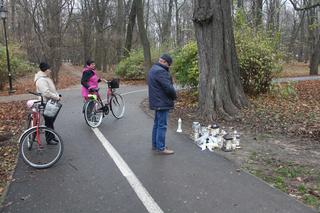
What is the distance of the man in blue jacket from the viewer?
6781mm

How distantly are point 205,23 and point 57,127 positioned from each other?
199 inches

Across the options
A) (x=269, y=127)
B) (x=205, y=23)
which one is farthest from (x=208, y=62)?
(x=269, y=127)

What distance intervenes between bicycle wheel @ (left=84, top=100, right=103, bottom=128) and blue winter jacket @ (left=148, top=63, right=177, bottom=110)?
302 centimetres

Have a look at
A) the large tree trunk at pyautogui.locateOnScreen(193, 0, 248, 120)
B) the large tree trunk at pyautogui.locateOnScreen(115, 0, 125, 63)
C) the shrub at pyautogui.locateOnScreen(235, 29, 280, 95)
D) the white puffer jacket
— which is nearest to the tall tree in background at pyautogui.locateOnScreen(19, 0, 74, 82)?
the large tree trunk at pyautogui.locateOnScreen(115, 0, 125, 63)

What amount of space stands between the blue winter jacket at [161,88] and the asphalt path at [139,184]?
98 cm

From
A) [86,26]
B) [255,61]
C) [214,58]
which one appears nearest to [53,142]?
[214,58]

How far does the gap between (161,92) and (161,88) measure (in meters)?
0.08

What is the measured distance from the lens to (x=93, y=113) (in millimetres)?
9570

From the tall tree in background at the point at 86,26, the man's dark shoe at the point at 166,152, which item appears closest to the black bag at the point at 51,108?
the man's dark shoe at the point at 166,152

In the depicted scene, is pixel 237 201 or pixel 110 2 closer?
pixel 237 201

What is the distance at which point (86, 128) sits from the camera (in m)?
9.45

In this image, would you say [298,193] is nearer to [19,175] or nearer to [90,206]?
[90,206]

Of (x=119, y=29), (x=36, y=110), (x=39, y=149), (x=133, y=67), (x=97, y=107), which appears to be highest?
(x=119, y=29)

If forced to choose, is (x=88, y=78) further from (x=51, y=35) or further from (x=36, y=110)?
(x=51, y=35)
